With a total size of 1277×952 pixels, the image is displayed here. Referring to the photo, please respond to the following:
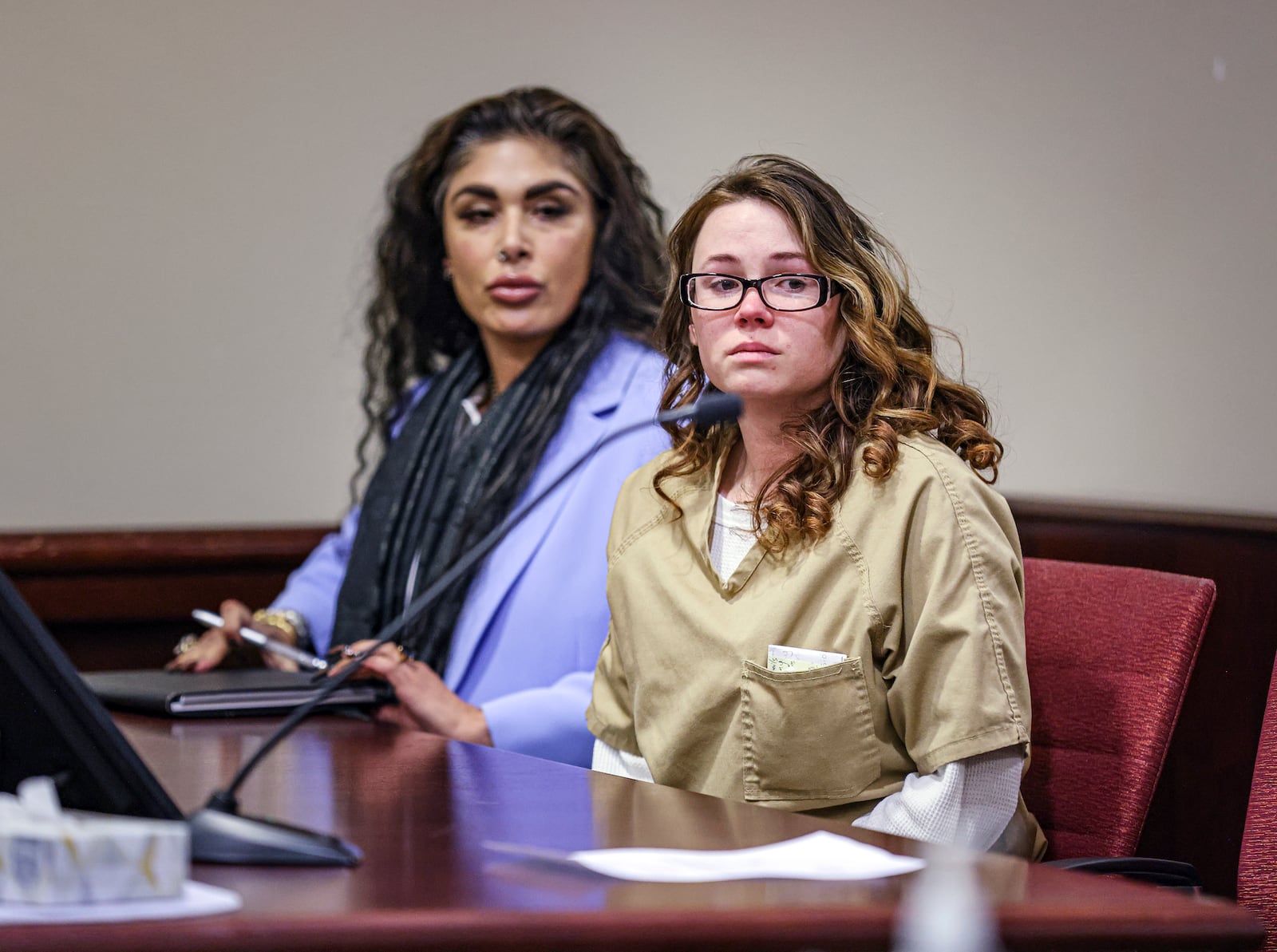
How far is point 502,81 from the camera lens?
Result: 326 centimetres

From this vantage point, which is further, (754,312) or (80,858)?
(754,312)

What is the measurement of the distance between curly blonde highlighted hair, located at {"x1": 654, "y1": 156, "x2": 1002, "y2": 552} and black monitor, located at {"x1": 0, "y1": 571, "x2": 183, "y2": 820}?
709mm

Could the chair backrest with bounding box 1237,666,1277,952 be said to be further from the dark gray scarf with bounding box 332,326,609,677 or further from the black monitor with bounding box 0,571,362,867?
the dark gray scarf with bounding box 332,326,609,677

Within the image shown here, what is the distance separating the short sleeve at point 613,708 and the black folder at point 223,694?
337 millimetres

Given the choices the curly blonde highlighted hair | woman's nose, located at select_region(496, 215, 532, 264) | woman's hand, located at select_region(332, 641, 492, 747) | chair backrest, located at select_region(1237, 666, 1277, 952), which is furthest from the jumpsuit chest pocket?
woman's nose, located at select_region(496, 215, 532, 264)

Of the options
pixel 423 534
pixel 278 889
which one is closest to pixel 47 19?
pixel 423 534

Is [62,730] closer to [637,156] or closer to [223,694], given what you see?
[223,694]

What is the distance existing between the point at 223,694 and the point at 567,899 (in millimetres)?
1012

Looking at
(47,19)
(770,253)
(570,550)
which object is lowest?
(570,550)

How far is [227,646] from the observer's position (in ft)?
7.23

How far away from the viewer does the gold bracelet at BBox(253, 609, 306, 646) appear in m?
2.40

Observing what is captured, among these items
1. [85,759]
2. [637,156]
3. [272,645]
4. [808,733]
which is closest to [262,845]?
[85,759]

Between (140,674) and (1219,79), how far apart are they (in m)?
2.32

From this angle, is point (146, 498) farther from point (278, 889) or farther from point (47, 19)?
point (278, 889)
